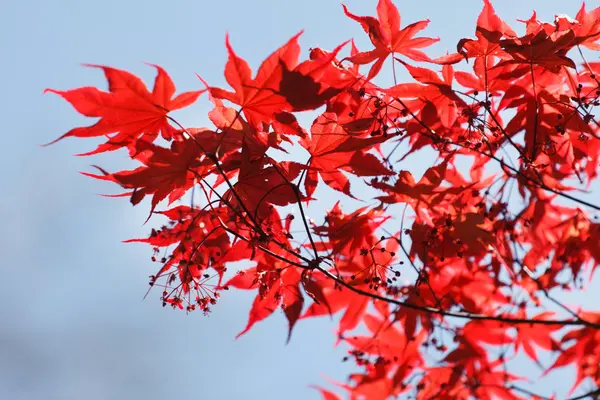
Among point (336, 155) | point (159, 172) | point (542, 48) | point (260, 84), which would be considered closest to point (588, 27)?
point (542, 48)

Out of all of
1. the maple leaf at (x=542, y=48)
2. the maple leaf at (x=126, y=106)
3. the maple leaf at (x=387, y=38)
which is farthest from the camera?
the maple leaf at (x=387, y=38)

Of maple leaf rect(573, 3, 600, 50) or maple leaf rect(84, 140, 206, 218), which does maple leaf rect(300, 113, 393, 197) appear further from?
maple leaf rect(573, 3, 600, 50)

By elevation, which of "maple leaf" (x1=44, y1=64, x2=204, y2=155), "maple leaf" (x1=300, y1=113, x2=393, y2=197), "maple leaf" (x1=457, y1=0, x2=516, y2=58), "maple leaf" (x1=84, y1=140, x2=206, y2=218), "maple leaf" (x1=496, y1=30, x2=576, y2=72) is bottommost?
"maple leaf" (x1=84, y1=140, x2=206, y2=218)

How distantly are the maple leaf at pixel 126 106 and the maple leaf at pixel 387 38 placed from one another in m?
0.50

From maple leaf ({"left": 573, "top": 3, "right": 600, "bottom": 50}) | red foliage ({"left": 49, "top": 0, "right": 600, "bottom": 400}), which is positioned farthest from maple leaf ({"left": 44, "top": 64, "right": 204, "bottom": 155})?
maple leaf ({"left": 573, "top": 3, "right": 600, "bottom": 50})

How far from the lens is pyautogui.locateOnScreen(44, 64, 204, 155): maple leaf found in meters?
1.37

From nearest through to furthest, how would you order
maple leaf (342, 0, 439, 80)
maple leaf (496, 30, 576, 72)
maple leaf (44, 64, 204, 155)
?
maple leaf (44, 64, 204, 155), maple leaf (496, 30, 576, 72), maple leaf (342, 0, 439, 80)

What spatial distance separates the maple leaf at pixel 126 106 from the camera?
4.50ft

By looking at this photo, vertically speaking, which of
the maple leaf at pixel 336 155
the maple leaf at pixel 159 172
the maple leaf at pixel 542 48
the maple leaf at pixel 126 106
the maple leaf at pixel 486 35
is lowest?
the maple leaf at pixel 159 172

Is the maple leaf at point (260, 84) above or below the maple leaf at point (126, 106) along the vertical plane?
above

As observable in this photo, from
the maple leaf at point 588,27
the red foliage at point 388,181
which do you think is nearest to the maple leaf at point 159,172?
the red foliage at point 388,181

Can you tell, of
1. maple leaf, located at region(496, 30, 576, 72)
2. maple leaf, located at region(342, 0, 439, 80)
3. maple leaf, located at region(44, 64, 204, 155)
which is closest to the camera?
maple leaf, located at region(44, 64, 204, 155)

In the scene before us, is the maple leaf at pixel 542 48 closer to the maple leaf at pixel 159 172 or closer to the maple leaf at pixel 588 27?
the maple leaf at pixel 588 27

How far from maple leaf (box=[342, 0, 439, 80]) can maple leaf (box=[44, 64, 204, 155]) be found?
50cm
